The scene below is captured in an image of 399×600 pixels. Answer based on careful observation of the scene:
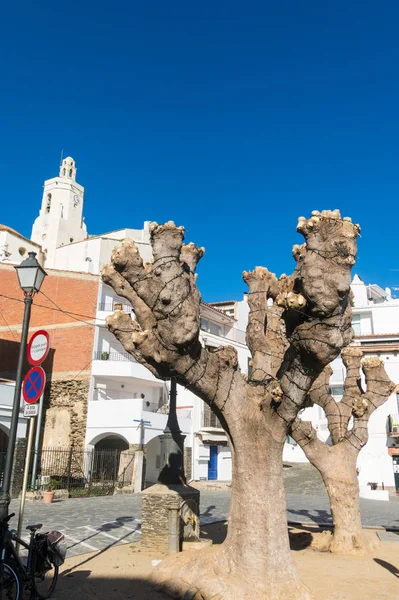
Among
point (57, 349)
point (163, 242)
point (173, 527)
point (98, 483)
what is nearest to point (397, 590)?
point (173, 527)

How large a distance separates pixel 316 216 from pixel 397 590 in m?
5.48

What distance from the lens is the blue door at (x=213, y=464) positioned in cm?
2974

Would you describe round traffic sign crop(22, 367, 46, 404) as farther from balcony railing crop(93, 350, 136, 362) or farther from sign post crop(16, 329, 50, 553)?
balcony railing crop(93, 350, 136, 362)

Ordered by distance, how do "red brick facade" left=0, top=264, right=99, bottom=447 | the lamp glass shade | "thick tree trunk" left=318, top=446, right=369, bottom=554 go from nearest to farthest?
1. the lamp glass shade
2. "thick tree trunk" left=318, top=446, right=369, bottom=554
3. "red brick facade" left=0, top=264, right=99, bottom=447

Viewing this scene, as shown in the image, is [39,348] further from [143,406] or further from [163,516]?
[143,406]

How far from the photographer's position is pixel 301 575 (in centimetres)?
746

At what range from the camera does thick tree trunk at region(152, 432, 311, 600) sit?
608cm

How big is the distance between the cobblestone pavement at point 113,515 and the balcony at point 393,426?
26.2 ft

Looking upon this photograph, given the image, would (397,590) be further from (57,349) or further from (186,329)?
(57,349)

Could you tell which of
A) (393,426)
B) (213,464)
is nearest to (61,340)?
(213,464)

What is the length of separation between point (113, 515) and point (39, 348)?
27.9 feet

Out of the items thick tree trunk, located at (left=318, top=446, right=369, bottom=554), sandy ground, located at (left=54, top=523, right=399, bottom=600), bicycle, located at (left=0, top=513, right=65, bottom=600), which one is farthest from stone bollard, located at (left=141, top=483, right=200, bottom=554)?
bicycle, located at (left=0, top=513, right=65, bottom=600)

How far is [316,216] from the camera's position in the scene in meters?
5.66

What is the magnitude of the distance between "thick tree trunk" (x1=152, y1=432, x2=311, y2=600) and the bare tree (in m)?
2.88
